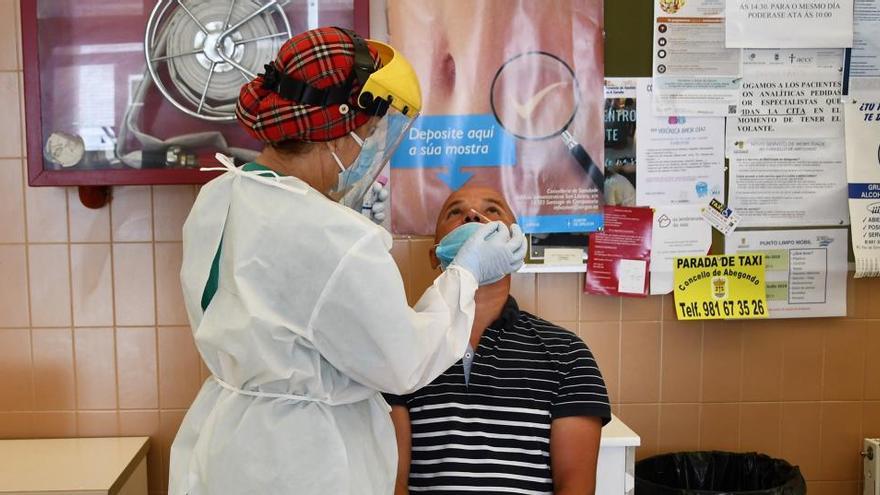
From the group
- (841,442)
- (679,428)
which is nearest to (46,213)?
(679,428)

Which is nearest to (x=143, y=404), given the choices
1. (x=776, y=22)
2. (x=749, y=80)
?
(x=749, y=80)

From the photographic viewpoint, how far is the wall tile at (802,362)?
93.7 inches

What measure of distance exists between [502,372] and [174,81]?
1.21 m

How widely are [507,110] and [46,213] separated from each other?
1.45 metres

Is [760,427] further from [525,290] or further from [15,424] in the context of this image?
[15,424]

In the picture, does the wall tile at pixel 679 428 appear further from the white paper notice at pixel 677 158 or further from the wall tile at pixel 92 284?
the wall tile at pixel 92 284

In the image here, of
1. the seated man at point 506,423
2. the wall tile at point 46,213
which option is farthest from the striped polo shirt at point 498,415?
the wall tile at point 46,213

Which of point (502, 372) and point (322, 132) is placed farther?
point (502, 372)

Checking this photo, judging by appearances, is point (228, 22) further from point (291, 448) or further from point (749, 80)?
point (749, 80)

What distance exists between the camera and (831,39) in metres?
2.26

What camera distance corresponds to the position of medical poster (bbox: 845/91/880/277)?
2301 mm

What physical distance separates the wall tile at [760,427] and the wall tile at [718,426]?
0.02 metres

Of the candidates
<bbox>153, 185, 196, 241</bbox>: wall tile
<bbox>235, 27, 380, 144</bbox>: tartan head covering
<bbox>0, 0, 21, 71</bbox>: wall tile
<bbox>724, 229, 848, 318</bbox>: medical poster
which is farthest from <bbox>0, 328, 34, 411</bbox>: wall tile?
<bbox>724, 229, 848, 318</bbox>: medical poster

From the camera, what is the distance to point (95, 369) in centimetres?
230
